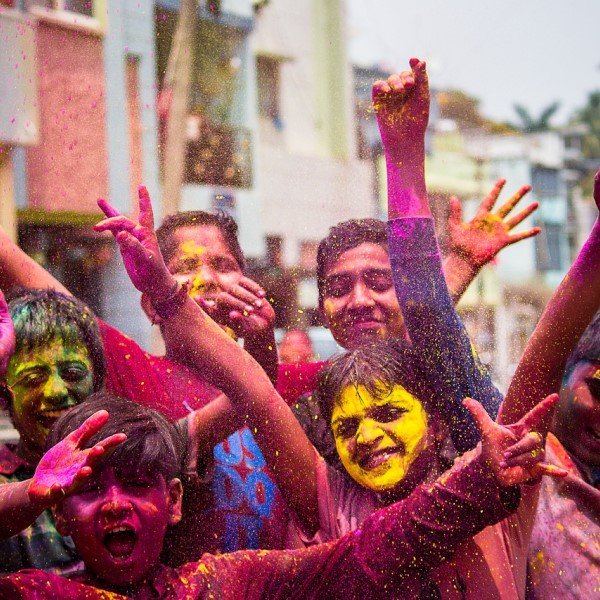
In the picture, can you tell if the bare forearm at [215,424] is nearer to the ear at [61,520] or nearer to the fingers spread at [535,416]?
the ear at [61,520]

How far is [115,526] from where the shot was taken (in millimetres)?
1654

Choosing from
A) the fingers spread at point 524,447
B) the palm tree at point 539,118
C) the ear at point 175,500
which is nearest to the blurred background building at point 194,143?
the fingers spread at point 524,447

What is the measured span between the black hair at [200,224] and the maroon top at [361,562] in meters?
0.73

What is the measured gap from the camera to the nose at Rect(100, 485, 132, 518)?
5.41ft

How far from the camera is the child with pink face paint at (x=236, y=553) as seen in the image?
5.09ft

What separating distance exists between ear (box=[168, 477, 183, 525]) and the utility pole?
870mm

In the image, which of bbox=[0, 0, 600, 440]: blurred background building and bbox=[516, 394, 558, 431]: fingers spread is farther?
bbox=[0, 0, 600, 440]: blurred background building

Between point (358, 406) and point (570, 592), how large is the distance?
1.70 ft

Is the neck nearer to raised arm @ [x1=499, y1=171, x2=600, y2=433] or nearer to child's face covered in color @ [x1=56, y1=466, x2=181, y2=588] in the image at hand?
raised arm @ [x1=499, y1=171, x2=600, y2=433]

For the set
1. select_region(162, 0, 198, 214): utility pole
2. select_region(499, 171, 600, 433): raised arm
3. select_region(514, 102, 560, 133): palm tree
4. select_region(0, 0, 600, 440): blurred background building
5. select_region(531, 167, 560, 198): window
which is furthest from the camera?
select_region(514, 102, 560, 133): palm tree

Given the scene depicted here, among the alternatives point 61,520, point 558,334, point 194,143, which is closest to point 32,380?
point 61,520

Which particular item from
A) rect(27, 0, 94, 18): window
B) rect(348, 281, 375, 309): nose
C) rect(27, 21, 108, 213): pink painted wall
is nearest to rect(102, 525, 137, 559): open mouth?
rect(348, 281, 375, 309): nose

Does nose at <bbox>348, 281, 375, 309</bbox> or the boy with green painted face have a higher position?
nose at <bbox>348, 281, 375, 309</bbox>

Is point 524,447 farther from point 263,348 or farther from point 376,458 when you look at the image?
point 263,348
